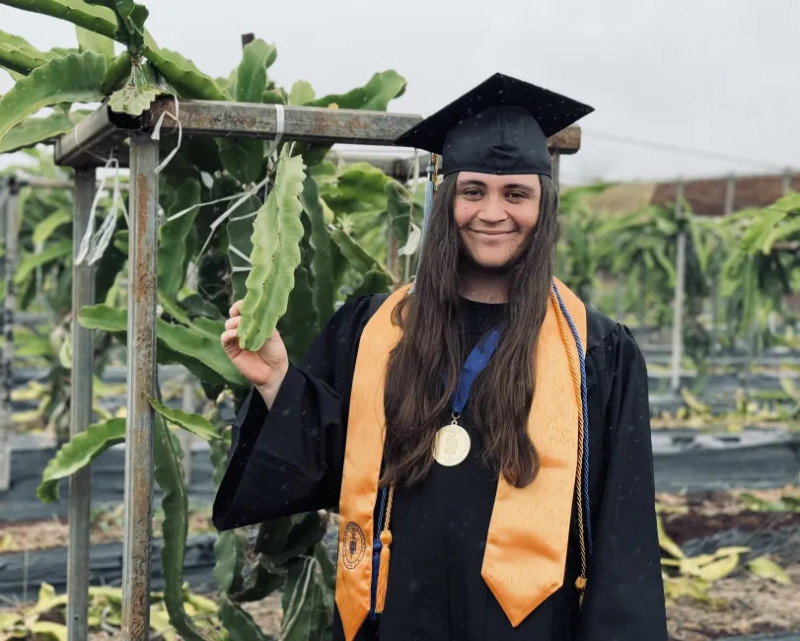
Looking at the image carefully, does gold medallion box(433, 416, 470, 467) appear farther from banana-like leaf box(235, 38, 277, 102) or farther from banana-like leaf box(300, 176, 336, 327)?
banana-like leaf box(235, 38, 277, 102)

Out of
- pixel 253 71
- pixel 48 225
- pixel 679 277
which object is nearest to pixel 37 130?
pixel 253 71

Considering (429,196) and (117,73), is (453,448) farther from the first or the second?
(117,73)

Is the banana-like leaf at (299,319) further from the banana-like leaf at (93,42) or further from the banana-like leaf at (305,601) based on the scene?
the banana-like leaf at (93,42)

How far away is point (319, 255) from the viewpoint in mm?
2723

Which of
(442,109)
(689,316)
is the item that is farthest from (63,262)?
(689,316)

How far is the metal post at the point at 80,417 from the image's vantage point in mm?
2818

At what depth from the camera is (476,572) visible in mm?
2039

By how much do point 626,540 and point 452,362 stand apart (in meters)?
0.47

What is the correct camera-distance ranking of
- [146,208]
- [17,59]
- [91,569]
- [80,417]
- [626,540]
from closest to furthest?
[626,540] → [146,208] → [17,59] → [80,417] → [91,569]

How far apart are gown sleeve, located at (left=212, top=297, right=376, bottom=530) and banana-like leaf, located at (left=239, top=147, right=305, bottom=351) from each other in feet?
0.52

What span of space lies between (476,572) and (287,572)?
0.90 meters

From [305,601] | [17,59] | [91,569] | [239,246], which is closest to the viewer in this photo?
[17,59]

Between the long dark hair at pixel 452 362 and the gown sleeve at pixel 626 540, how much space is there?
0.17m

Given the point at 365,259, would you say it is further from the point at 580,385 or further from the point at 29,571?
the point at 29,571
